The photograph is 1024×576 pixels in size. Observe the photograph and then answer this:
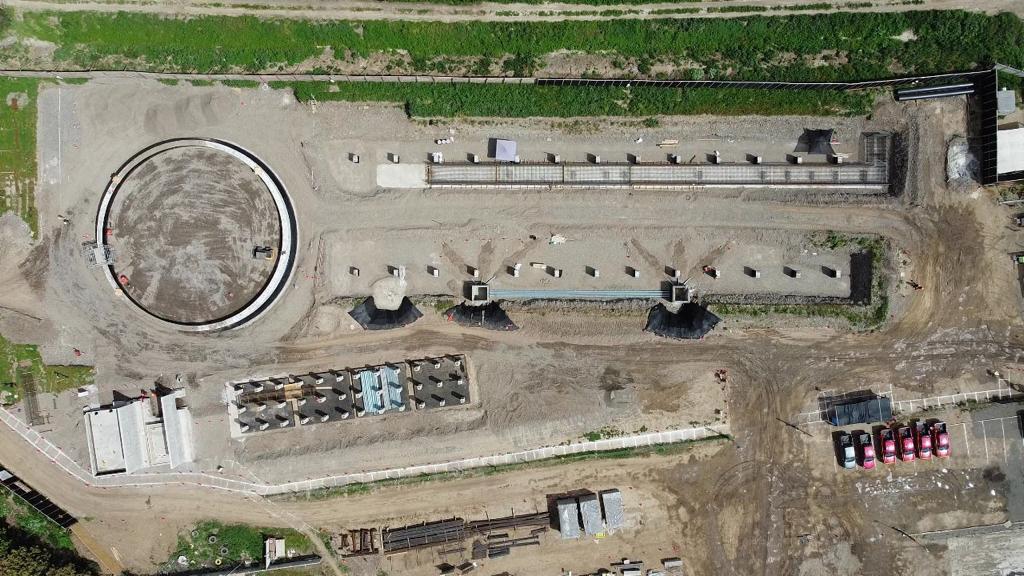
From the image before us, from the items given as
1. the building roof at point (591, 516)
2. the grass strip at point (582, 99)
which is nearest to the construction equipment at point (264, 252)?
the grass strip at point (582, 99)

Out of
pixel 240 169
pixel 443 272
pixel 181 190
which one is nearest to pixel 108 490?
pixel 181 190

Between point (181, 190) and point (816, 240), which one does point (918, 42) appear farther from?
point (181, 190)

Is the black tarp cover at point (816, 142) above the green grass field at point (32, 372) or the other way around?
above

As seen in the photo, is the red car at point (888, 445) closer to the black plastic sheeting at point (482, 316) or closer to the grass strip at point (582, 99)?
the grass strip at point (582, 99)

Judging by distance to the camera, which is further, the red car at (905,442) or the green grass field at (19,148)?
the green grass field at (19,148)

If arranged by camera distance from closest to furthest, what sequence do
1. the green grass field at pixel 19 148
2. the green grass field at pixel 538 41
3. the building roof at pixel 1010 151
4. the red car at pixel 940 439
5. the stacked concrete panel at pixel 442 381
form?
1. the building roof at pixel 1010 151
2. the green grass field at pixel 538 41
3. the red car at pixel 940 439
4. the green grass field at pixel 19 148
5. the stacked concrete panel at pixel 442 381

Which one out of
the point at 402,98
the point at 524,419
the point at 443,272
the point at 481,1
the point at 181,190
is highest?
the point at 481,1

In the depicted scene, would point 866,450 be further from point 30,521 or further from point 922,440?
point 30,521

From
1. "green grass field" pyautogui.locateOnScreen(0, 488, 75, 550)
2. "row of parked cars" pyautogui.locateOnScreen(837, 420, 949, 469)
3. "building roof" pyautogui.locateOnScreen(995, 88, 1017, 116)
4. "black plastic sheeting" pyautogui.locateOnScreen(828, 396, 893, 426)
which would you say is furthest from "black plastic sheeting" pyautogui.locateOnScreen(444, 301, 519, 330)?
"building roof" pyautogui.locateOnScreen(995, 88, 1017, 116)
